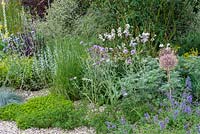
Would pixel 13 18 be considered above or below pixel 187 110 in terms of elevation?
above

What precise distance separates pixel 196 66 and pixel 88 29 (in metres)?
3.54

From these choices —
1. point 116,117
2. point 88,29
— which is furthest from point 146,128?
point 88,29

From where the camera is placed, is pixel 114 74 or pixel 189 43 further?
pixel 189 43

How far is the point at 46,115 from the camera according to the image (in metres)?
5.42

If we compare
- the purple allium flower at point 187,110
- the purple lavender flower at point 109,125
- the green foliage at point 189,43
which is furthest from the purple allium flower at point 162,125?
the green foliage at point 189,43

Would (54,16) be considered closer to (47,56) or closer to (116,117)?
(47,56)

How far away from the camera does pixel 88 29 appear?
29.2ft

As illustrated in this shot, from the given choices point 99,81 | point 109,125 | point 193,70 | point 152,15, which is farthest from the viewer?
point 152,15

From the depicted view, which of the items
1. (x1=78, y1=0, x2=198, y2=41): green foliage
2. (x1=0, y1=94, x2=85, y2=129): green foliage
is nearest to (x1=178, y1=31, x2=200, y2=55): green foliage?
(x1=78, y1=0, x2=198, y2=41): green foliage

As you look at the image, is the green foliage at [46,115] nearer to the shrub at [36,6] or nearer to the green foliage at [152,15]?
the green foliage at [152,15]

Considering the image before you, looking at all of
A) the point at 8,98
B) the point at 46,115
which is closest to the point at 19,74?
the point at 8,98

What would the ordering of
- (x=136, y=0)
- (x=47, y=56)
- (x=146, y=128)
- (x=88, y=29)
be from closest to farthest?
(x=146, y=128), (x=47, y=56), (x=136, y=0), (x=88, y=29)

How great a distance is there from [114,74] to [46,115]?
1024mm

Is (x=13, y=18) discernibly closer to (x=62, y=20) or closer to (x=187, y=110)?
(x=62, y=20)
